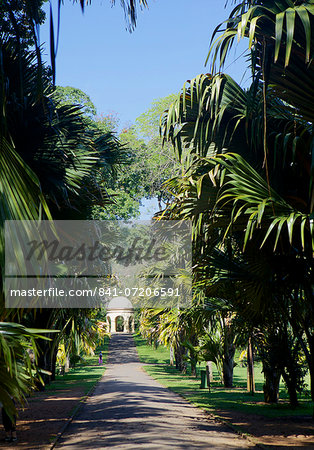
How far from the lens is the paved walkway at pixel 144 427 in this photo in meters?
7.70

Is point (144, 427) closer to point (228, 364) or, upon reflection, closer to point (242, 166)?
point (242, 166)

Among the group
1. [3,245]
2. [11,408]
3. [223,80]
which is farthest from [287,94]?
[11,408]

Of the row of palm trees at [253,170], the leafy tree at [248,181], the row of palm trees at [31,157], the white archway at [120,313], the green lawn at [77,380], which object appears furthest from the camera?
the white archway at [120,313]

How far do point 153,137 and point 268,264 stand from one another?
27.3m

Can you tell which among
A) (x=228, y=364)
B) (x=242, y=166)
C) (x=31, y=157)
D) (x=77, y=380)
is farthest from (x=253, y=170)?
(x=77, y=380)

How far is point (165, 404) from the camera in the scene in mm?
13102

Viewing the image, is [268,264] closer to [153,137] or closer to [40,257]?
[40,257]

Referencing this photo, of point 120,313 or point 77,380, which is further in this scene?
point 120,313

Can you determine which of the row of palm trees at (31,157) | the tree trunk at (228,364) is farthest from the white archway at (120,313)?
the row of palm trees at (31,157)

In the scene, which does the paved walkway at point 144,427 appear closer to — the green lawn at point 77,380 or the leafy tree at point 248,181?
the leafy tree at point 248,181

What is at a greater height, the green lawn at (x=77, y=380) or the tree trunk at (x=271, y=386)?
the tree trunk at (x=271, y=386)

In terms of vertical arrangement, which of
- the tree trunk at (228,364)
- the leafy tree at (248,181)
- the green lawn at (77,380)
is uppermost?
the leafy tree at (248,181)

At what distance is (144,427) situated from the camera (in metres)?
9.05

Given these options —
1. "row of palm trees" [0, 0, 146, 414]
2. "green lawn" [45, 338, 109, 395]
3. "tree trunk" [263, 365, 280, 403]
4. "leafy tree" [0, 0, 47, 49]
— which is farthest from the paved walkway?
"leafy tree" [0, 0, 47, 49]
